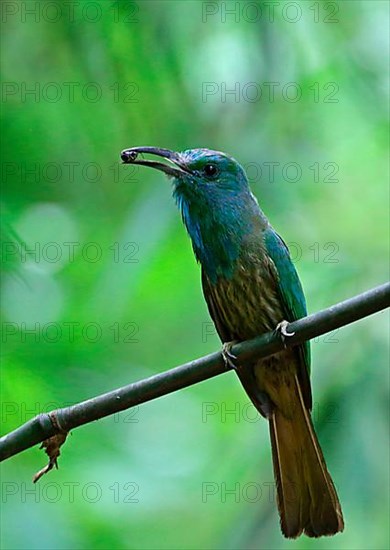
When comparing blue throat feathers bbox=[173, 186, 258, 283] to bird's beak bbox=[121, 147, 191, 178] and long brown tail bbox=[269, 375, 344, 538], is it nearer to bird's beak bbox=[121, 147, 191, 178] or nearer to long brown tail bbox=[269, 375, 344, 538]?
bird's beak bbox=[121, 147, 191, 178]

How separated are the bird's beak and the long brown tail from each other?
2.76 feet

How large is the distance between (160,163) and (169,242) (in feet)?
2.97

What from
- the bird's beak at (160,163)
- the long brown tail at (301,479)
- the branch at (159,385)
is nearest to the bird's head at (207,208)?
the bird's beak at (160,163)

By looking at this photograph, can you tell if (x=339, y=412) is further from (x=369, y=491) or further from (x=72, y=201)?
(x=72, y=201)

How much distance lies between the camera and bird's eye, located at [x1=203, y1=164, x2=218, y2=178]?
3580 millimetres

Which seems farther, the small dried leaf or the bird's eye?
the bird's eye

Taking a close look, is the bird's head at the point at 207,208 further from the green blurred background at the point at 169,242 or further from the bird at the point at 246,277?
the green blurred background at the point at 169,242

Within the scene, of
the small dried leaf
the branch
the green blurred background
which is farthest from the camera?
the green blurred background

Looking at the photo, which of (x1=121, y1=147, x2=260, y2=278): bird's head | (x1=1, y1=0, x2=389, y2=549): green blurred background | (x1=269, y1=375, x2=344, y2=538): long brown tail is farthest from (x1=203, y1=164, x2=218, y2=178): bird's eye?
(x1=269, y1=375, x2=344, y2=538): long brown tail

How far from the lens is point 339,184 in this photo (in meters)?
4.68

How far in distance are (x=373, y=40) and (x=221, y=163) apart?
957 mm

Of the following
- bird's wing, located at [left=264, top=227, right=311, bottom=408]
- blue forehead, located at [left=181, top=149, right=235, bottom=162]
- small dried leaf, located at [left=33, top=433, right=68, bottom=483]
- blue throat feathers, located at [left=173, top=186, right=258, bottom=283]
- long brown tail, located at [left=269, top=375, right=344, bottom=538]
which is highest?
blue forehead, located at [left=181, top=149, right=235, bottom=162]

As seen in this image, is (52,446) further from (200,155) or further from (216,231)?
(200,155)

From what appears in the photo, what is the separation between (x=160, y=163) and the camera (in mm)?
3406
